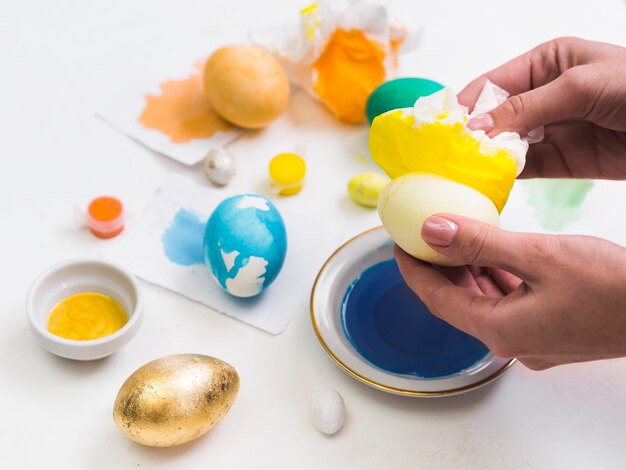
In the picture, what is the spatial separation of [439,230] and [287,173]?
0.51 m

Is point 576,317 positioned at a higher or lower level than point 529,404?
higher

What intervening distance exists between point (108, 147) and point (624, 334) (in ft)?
3.33

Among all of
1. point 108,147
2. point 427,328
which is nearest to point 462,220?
point 427,328

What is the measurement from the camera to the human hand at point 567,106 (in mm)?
1063

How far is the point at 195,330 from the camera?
3.98ft

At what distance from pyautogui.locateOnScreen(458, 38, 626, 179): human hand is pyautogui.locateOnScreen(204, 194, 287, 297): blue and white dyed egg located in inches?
14.6

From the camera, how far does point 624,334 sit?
92cm

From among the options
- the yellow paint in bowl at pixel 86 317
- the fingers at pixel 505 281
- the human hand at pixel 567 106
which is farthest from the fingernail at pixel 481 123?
the yellow paint in bowl at pixel 86 317

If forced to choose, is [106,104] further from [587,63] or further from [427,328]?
[587,63]

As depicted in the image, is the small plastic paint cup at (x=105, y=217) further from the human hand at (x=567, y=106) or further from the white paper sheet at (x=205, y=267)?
the human hand at (x=567, y=106)

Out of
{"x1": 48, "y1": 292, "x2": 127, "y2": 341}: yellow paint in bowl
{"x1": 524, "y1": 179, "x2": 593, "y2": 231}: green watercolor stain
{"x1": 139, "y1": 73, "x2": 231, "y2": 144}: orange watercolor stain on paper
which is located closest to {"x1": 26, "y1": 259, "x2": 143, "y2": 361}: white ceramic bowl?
{"x1": 48, "y1": 292, "x2": 127, "y2": 341}: yellow paint in bowl

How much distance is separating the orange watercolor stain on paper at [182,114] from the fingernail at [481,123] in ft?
2.11

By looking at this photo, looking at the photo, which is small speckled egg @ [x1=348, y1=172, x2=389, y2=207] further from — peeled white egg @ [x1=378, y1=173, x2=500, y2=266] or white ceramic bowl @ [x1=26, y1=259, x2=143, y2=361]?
white ceramic bowl @ [x1=26, y1=259, x2=143, y2=361]

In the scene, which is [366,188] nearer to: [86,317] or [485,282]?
[485,282]
